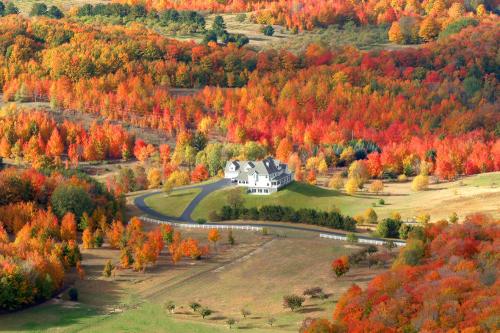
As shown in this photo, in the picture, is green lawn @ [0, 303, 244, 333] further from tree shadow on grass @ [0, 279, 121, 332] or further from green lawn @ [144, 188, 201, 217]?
green lawn @ [144, 188, 201, 217]

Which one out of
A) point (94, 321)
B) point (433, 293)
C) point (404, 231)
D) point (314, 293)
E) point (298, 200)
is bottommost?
point (94, 321)

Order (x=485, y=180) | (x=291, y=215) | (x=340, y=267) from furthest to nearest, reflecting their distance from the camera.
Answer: (x=485, y=180)
(x=291, y=215)
(x=340, y=267)

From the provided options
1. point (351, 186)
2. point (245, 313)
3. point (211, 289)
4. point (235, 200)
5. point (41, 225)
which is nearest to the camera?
point (245, 313)

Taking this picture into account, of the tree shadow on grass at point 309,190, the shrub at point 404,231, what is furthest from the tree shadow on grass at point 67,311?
the tree shadow on grass at point 309,190

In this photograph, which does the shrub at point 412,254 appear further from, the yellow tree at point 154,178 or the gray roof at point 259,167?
the yellow tree at point 154,178

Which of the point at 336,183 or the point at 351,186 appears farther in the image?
the point at 336,183

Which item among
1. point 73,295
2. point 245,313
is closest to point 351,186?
point 245,313

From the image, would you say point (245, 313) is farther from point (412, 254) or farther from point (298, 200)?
point (298, 200)
